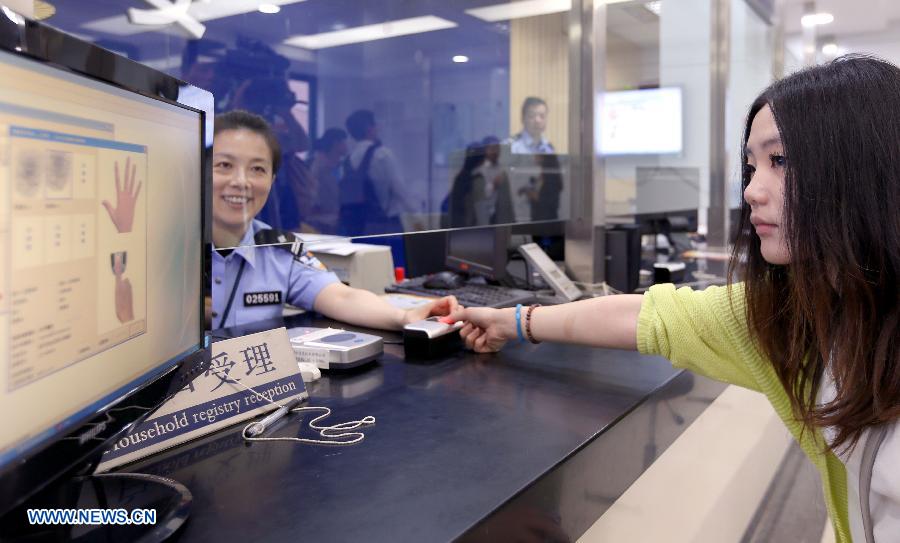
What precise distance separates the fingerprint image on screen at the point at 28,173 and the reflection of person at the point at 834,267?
2.64 ft

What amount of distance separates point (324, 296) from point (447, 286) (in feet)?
1.26

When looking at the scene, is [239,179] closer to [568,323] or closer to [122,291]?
[568,323]

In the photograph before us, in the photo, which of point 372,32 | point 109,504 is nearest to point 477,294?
point 372,32

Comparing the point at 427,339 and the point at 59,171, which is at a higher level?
the point at 59,171

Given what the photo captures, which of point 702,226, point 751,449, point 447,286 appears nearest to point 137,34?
point 447,286

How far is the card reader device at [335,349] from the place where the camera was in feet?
3.76

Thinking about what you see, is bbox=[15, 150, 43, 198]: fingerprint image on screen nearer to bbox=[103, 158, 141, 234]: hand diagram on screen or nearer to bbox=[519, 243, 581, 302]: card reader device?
bbox=[103, 158, 141, 234]: hand diagram on screen

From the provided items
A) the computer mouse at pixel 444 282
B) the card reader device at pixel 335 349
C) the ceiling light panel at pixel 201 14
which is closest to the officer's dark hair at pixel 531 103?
the computer mouse at pixel 444 282

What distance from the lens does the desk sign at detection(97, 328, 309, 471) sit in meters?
0.77

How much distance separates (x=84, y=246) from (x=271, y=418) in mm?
410

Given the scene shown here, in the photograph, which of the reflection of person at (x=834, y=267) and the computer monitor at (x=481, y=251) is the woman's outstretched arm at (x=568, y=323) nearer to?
the reflection of person at (x=834, y=267)

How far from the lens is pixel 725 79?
3938mm

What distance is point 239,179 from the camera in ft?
4.78

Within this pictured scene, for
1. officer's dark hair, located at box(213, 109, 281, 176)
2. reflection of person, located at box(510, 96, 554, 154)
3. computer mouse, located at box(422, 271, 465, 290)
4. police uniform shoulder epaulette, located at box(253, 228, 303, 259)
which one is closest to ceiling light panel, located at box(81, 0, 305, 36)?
officer's dark hair, located at box(213, 109, 281, 176)
